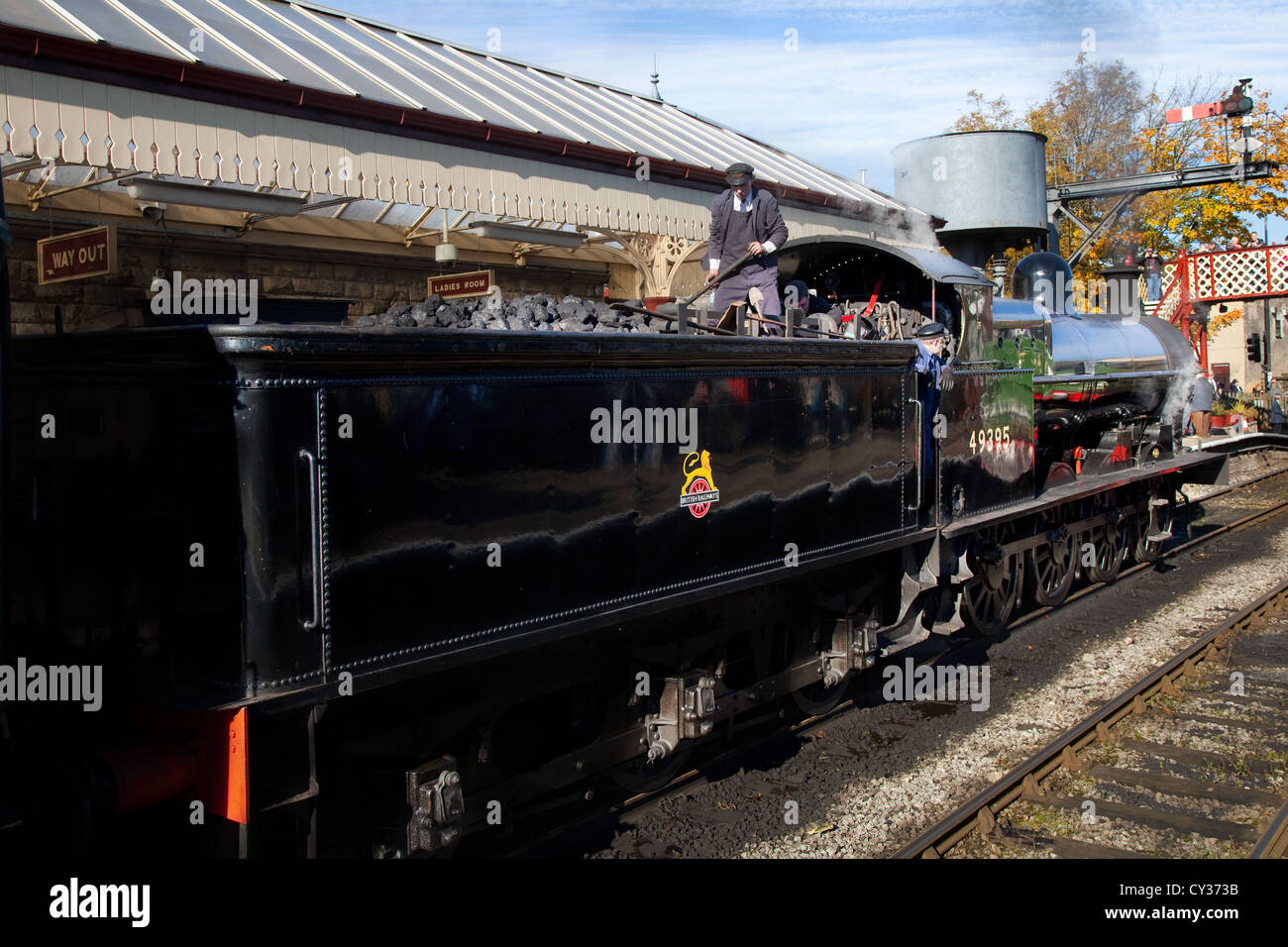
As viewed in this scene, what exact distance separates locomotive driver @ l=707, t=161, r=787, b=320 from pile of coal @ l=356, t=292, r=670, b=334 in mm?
1723

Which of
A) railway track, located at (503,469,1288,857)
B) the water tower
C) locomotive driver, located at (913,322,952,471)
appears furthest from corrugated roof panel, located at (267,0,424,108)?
the water tower

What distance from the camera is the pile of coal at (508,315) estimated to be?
185 inches

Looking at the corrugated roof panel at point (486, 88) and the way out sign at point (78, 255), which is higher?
the corrugated roof panel at point (486, 88)

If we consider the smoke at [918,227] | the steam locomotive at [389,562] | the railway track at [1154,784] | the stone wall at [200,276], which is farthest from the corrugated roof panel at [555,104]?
the railway track at [1154,784]

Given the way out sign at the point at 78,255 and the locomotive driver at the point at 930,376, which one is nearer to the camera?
the way out sign at the point at 78,255

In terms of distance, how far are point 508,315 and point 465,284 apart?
2794mm

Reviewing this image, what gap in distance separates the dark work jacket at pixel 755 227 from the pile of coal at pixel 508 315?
1.84 meters

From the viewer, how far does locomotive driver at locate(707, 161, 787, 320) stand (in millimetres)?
6668

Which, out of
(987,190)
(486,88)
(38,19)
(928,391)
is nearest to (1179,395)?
(928,391)

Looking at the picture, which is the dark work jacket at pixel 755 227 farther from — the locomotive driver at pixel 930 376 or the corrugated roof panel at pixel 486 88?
the corrugated roof panel at pixel 486 88

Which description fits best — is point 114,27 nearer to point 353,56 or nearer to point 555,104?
point 353,56

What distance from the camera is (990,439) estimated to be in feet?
25.3
